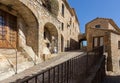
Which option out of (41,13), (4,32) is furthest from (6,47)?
(41,13)

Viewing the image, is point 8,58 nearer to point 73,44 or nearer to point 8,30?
point 8,30

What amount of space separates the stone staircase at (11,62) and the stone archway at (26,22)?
143 cm

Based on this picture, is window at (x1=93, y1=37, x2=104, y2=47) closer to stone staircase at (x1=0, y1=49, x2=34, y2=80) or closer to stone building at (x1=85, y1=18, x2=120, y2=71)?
stone building at (x1=85, y1=18, x2=120, y2=71)

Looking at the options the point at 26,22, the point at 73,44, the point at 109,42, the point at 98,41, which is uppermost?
the point at 26,22

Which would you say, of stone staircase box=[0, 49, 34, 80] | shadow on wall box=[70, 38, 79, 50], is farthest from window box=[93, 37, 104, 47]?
stone staircase box=[0, 49, 34, 80]

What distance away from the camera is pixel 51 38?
19.3m

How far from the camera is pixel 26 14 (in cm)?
1394

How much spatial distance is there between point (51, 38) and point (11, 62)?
28.8 feet

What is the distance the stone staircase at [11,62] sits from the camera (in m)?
9.80

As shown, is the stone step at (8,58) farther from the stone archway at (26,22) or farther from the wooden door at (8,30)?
the stone archway at (26,22)

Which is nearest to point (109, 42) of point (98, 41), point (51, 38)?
point (98, 41)

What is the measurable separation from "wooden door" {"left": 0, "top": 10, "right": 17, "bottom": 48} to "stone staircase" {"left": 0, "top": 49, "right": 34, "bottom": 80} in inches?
21.9

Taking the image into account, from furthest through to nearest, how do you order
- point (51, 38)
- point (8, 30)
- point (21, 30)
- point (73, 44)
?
point (73, 44)
point (51, 38)
point (21, 30)
point (8, 30)

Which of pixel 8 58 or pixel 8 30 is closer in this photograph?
pixel 8 58
